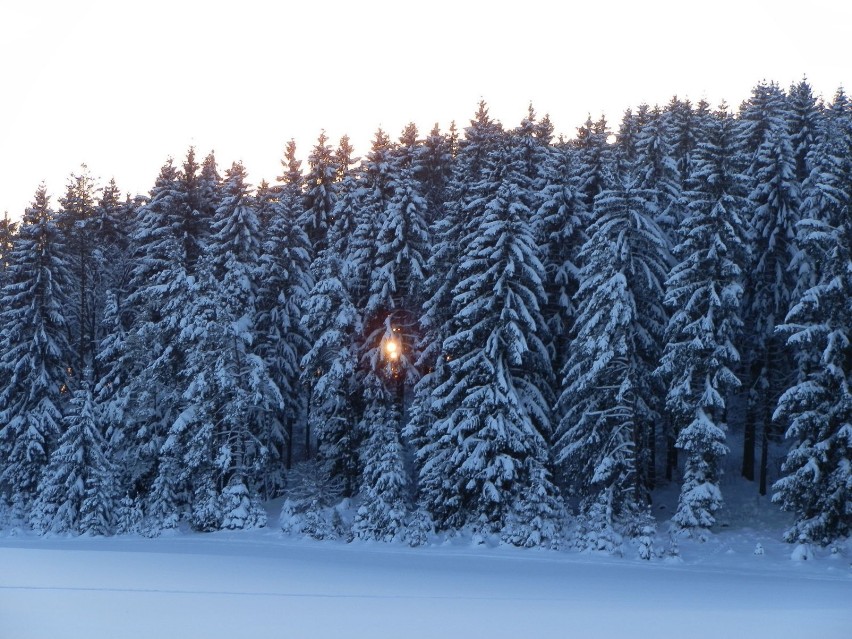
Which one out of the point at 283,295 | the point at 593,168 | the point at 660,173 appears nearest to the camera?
the point at 593,168

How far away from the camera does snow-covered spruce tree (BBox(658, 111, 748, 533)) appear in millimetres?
27219

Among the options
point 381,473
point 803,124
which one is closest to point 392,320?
point 381,473

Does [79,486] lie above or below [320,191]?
below

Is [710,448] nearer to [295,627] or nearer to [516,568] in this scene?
[516,568]

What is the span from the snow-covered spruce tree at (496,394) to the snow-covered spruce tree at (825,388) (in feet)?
28.3

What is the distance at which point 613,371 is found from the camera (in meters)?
28.9

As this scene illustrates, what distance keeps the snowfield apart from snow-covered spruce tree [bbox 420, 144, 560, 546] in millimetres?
3372

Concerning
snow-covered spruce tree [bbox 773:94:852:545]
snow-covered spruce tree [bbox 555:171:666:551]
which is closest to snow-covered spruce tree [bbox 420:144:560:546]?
snow-covered spruce tree [bbox 555:171:666:551]

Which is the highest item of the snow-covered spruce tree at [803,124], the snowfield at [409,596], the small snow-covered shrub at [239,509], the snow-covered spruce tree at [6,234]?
the snow-covered spruce tree at [803,124]

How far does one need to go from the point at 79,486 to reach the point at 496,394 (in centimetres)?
1901

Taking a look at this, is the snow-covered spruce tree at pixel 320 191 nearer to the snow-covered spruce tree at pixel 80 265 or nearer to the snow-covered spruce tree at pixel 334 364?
the snow-covered spruce tree at pixel 334 364

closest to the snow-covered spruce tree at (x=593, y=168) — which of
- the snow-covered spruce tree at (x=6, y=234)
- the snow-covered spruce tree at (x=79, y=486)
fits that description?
the snow-covered spruce tree at (x=79, y=486)

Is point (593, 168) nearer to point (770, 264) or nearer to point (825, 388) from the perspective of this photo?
point (770, 264)

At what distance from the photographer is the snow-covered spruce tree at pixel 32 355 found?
36.4m
